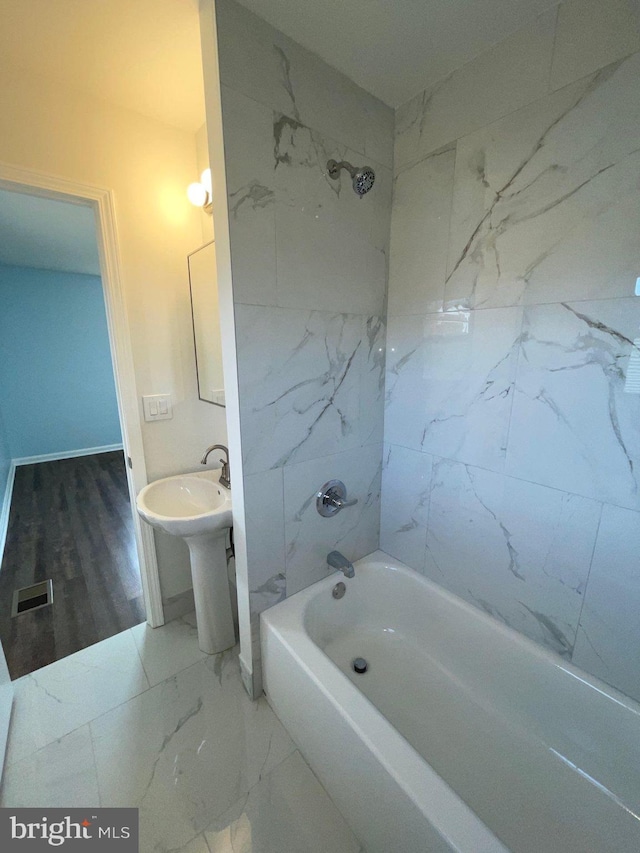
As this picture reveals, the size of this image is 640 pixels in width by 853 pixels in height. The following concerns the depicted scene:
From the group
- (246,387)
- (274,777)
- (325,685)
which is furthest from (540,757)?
(246,387)

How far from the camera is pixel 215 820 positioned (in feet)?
3.50

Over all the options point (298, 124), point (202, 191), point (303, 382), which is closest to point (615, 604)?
point (303, 382)

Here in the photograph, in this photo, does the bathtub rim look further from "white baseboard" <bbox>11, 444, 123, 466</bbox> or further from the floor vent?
"white baseboard" <bbox>11, 444, 123, 466</bbox>

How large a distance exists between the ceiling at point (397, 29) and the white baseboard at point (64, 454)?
5245 millimetres

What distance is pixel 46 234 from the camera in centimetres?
299

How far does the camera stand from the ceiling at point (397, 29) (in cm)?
98

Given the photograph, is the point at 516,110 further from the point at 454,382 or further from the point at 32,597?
the point at 32,597

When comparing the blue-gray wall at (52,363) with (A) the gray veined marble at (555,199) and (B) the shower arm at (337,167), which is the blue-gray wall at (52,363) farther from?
(A) the gray veined marble at (555,199)

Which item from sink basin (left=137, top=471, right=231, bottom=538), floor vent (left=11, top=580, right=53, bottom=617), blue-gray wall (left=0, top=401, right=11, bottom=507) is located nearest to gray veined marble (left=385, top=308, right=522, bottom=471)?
sink basin (left=137, top=471, right=231, bottom=538)

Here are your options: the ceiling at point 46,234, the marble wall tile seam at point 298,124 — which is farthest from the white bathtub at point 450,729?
the ceiling at point 46,234

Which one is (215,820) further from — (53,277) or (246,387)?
(53,277)

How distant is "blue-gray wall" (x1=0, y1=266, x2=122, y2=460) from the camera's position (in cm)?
407

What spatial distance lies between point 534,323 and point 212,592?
1788 millimetres

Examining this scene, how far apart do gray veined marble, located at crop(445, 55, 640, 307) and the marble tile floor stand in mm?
1861
